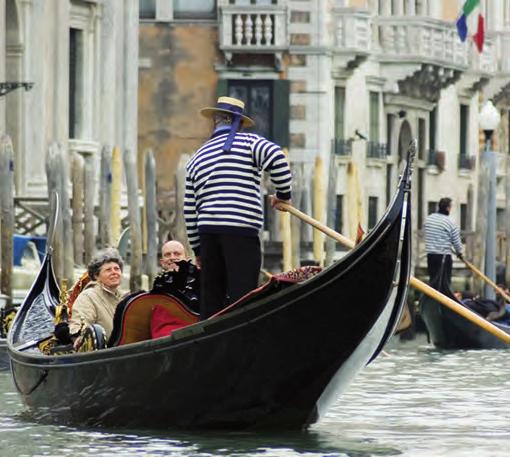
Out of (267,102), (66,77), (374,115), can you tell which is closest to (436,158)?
(374,115)

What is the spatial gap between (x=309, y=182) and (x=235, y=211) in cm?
1863

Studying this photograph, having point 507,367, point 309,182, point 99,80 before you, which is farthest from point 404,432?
point 309,182

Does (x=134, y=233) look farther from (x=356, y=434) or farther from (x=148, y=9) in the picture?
(x=356, y=434)

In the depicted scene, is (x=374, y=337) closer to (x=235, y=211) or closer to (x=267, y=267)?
(x=235, y=211)

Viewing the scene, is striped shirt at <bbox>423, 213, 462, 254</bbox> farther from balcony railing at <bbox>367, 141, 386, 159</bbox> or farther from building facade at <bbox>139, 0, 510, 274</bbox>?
balcony railing at <bbox>367, 141, 386, 159</bbox>

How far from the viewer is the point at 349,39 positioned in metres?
29.7

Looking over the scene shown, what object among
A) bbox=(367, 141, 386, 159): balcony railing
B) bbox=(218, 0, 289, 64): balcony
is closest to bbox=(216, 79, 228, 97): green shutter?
bbox=(218, 0, 289, 64): balcony

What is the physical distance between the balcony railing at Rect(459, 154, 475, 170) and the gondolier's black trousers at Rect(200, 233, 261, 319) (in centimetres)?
2354

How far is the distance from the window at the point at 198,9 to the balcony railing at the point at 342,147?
6.64 feet

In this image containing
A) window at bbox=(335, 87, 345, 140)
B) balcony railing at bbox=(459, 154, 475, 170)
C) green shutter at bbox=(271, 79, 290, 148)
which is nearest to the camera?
green shutter at bbox=(271, 79, 290, 148)

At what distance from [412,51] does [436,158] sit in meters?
2.06

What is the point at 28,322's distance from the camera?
40.3 feet

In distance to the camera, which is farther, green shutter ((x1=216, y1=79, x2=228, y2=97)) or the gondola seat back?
green shutter ((x1=216, y1=79, x2=228, y2=97))

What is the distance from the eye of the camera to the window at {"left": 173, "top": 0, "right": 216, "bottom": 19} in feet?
95.2
